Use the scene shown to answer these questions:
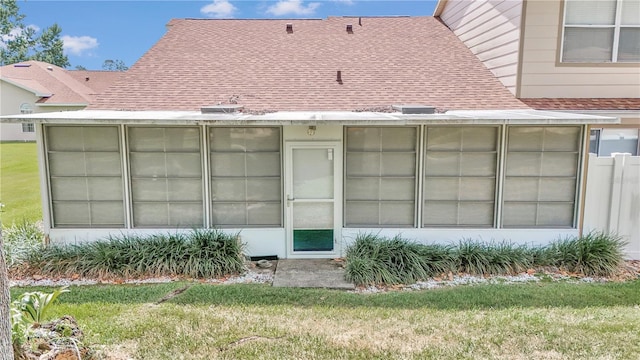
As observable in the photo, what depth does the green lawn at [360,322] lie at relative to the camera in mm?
4855

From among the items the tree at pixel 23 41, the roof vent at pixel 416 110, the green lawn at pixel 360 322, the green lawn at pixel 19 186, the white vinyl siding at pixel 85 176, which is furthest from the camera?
the tree at pixel 23 41

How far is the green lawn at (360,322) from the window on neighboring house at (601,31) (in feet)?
18.1

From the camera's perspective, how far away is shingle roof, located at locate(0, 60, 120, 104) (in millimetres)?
31500

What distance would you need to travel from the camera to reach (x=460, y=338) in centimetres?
519

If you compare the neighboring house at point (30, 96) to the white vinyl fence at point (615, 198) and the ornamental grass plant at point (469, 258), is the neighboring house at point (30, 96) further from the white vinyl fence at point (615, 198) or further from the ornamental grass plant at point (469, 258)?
the white vinyl fence at point (615, 198)

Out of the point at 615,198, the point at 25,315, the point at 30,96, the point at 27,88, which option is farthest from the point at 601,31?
the point at 30,96

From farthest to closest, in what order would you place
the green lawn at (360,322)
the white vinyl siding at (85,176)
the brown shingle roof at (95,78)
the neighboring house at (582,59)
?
the brown shingle roof at (95,78)
the neighboring house at (582,59)
the white vinyl siding at (85,176)
the green lawn at (360,322)

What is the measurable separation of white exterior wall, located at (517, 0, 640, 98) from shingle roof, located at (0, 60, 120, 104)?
27.8 m

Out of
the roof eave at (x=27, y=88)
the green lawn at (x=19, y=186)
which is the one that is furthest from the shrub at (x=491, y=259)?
the roof eave at (x=27, y=88)

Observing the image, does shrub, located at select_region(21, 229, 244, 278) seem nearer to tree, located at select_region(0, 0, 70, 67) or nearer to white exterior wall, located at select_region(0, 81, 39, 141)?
white exterior wall, located at select_region(0, 81, 39, 141)

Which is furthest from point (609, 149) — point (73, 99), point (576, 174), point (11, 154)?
point (73, 99)

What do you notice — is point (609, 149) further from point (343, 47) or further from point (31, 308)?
point (31, 308)

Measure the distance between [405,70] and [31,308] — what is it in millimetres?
10237

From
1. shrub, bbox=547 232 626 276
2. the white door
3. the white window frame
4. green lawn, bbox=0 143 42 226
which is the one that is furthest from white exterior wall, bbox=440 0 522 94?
green lawn, bbox=0 143 42 226
